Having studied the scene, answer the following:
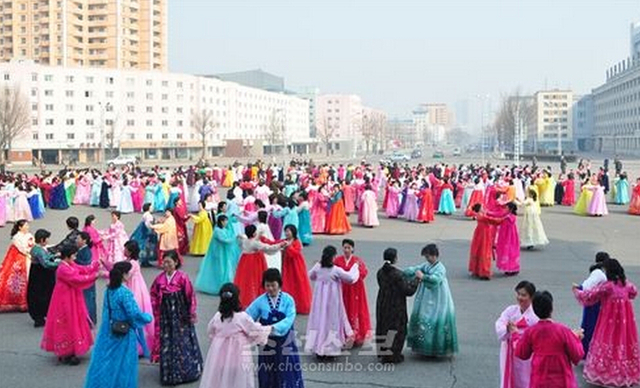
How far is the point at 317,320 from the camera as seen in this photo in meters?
7.93

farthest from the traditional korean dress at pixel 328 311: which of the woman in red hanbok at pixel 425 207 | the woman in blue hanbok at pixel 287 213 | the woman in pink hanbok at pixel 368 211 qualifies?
the woman in red hanbok at pixel 425 207

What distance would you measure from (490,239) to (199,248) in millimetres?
6362

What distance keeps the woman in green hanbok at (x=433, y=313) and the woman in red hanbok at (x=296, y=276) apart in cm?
234

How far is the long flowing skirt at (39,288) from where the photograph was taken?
31.1 ft

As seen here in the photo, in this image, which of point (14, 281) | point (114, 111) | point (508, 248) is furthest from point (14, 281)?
point (114, 111)

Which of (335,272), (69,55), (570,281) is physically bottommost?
(570,281)

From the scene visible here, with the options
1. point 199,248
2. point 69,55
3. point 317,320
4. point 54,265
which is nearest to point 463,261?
point 199,248

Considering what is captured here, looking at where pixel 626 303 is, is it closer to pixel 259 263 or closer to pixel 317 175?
pixel 259 263

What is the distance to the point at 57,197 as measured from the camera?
26.0 meters

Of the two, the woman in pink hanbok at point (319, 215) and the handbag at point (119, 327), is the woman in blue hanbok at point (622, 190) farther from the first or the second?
the handbag at point (119, 327)

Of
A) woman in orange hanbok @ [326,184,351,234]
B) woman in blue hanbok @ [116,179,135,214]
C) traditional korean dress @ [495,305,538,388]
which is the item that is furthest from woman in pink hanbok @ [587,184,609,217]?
traditional korean dress @ [495,305,538,388]

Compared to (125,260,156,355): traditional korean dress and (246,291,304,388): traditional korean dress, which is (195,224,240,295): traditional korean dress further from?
(246,291,304,388): traditional korean dress

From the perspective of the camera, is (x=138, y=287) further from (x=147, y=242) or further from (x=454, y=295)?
(x=147, y=242)

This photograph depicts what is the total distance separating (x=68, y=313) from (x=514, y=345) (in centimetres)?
489
